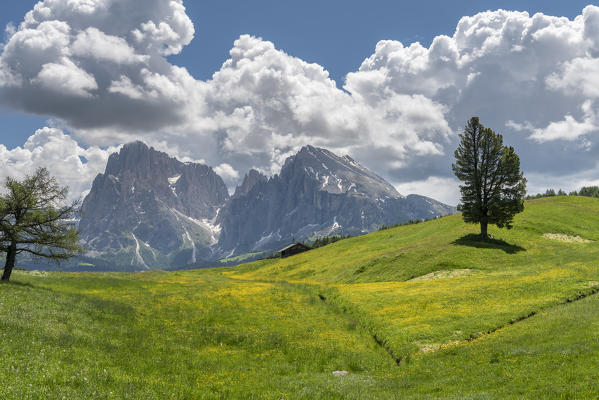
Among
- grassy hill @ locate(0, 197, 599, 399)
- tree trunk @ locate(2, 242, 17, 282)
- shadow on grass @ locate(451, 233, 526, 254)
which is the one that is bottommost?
grassy hill @ locate(0, 197, 599, 399)

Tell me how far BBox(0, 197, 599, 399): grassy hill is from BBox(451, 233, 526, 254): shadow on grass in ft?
33.9

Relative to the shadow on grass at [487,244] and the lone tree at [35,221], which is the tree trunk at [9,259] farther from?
the shadow on grass at [487,244]

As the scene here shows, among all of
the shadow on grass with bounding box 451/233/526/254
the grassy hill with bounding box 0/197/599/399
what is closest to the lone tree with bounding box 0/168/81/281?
A: the grassy hill with bounding box 0/197/599/399

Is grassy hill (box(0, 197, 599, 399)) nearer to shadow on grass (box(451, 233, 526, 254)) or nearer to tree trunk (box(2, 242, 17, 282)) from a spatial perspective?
tree trunk (box(2, 242, 17, 282))

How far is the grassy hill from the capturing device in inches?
619

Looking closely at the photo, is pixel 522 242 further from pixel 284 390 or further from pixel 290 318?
pixel 284 390

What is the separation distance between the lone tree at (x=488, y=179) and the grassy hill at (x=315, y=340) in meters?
17.3

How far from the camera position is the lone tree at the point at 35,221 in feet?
134

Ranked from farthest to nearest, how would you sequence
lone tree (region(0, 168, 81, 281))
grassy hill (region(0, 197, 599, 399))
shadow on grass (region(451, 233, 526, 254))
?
shadow on grass (region(451, 233, 526, 254)) → lone tree (region(0, 168, 81, 281)) → grassy hill (region(0, 197, 599, 399))

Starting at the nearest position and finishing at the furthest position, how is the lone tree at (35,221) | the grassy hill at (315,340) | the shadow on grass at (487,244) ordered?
the grassy hill at (315,340) → the lone tree at (35,221) → the shadow on grass at (487,244)

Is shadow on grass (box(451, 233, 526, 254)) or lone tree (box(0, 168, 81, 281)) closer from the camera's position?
lone tree (box(0, 168, 81, 281))

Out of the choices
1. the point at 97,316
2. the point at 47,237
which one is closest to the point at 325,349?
the point at 97,316

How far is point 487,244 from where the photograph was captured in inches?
2598

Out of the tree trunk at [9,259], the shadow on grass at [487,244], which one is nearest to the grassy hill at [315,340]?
the tree trunk at [9,259]
